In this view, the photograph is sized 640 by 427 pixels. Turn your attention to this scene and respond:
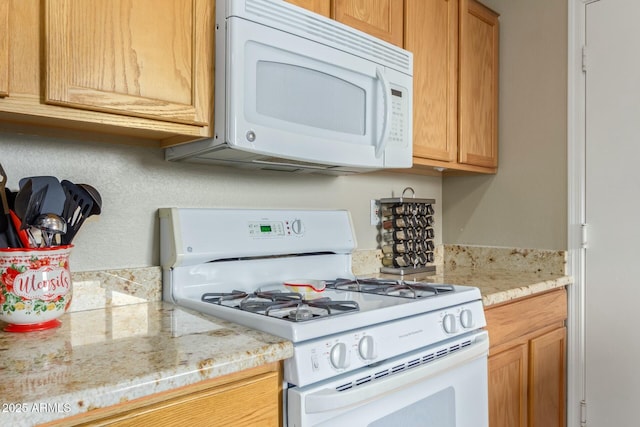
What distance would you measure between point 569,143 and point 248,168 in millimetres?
1383

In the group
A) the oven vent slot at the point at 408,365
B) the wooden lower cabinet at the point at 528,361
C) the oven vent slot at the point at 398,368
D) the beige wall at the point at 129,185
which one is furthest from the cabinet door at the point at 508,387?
the beige wall at the point at 129,185

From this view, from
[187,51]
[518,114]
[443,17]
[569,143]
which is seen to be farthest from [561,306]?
[187,51]

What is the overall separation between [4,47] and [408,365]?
3.76 feet

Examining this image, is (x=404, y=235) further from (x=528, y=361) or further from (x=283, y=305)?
(x=283, y=305)

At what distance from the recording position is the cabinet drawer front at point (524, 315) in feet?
5.41

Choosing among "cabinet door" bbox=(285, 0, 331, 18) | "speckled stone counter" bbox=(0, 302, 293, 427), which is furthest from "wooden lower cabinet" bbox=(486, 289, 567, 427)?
"cabinet door" bbox=(285, 0, 331, 18)

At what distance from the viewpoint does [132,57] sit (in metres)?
1.11

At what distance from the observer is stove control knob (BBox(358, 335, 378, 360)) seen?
1.09 m

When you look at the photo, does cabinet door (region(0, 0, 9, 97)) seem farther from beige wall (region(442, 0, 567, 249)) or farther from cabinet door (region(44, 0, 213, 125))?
beige wall (region(442, 0, 567, 249))

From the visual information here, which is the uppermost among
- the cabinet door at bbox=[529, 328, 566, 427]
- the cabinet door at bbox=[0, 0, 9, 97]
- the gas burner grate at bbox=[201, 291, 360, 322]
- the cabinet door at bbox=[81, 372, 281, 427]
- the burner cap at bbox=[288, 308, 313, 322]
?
the cabinet door at bbox=[0, 0, 9, 97]

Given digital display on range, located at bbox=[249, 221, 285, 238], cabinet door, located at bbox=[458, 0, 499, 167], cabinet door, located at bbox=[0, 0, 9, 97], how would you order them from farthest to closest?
cabinet door, located at bbox=[458, 0, 499, 167] < digital display on range, located at bbox=[249, 221, 285, 238] < cabinet door, located at bbox=[0, 0, 9, 97]

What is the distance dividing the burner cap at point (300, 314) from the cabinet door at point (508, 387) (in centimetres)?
86

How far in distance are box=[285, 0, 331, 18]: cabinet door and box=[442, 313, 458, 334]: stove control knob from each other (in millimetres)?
1013

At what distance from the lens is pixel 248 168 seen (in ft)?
5.40
